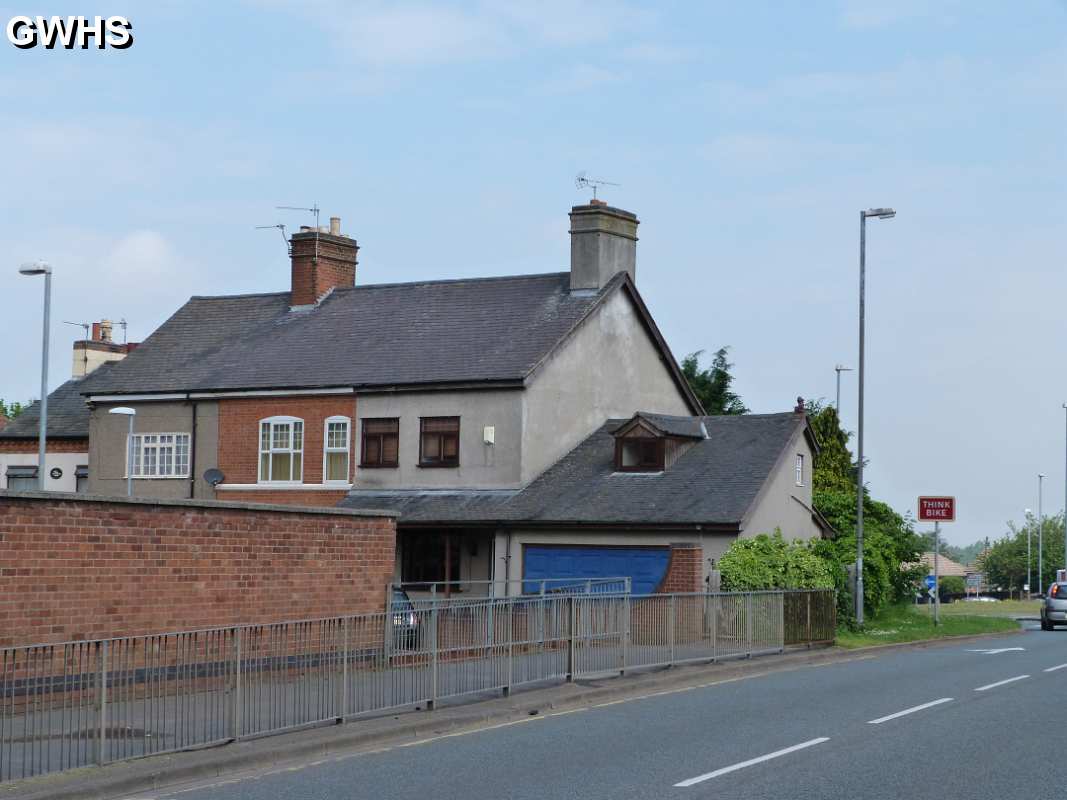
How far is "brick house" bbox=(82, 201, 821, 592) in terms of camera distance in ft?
125

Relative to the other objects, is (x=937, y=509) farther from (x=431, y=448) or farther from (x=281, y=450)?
(x=281, y=450)

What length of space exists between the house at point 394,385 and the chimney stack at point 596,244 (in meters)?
0.05

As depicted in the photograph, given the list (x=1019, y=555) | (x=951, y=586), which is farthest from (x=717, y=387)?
(x=1019, y=555)

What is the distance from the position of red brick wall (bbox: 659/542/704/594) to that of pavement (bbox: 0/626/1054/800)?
1144 cm

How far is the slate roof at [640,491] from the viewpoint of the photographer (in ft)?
114

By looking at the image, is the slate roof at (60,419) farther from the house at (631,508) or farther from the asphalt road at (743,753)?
the asphalt road at (743,753)

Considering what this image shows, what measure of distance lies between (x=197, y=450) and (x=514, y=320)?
948cm

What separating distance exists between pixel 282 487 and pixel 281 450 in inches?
39.5

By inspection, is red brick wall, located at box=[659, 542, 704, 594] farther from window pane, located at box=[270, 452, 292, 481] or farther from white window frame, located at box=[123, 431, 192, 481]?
white window frame, located at box=[123, 431, 192, 481]

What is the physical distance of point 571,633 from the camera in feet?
66.9

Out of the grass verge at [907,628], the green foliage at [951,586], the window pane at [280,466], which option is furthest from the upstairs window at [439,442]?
the green foliage at [951,586]

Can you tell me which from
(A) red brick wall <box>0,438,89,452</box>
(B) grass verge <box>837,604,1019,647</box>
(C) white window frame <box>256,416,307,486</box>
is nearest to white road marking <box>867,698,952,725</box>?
(B) grass verge <box>837,604,1019,647</box>

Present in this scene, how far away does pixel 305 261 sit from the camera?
149 ft

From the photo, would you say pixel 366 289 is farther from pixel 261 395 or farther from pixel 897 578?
pixel 897 578
